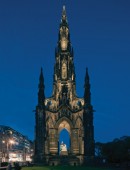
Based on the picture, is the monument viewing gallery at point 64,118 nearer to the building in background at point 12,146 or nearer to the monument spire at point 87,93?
the monument spire at point 87,93

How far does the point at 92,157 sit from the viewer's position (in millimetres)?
93688

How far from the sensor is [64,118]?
100625mm

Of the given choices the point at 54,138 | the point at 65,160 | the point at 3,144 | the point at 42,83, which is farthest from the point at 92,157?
the point at 3,144

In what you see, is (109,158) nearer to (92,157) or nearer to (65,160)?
(92,157)

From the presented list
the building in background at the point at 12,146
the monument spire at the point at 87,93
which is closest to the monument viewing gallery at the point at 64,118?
the monument spire at the point at 87,93

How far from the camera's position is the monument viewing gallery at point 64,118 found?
9538 cm

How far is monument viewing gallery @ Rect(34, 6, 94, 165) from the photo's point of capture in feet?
313

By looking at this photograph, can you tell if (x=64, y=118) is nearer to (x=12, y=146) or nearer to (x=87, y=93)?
(x=87, y=93)

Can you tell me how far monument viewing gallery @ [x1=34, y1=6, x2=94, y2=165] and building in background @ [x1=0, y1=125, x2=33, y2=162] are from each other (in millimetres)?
11530

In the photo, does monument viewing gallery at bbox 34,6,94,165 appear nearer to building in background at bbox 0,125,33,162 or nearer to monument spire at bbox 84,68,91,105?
monument spire at bbox 84,68,91,105

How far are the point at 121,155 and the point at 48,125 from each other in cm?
2747

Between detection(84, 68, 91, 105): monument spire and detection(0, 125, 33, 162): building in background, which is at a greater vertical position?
detection(84, 68, 91, 105): monument spire

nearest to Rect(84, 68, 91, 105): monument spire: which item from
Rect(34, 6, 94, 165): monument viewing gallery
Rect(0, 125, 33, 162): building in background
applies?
Rect(34, 6, 94, 165): monument viewing gallery

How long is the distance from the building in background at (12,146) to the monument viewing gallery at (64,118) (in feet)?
37.8
